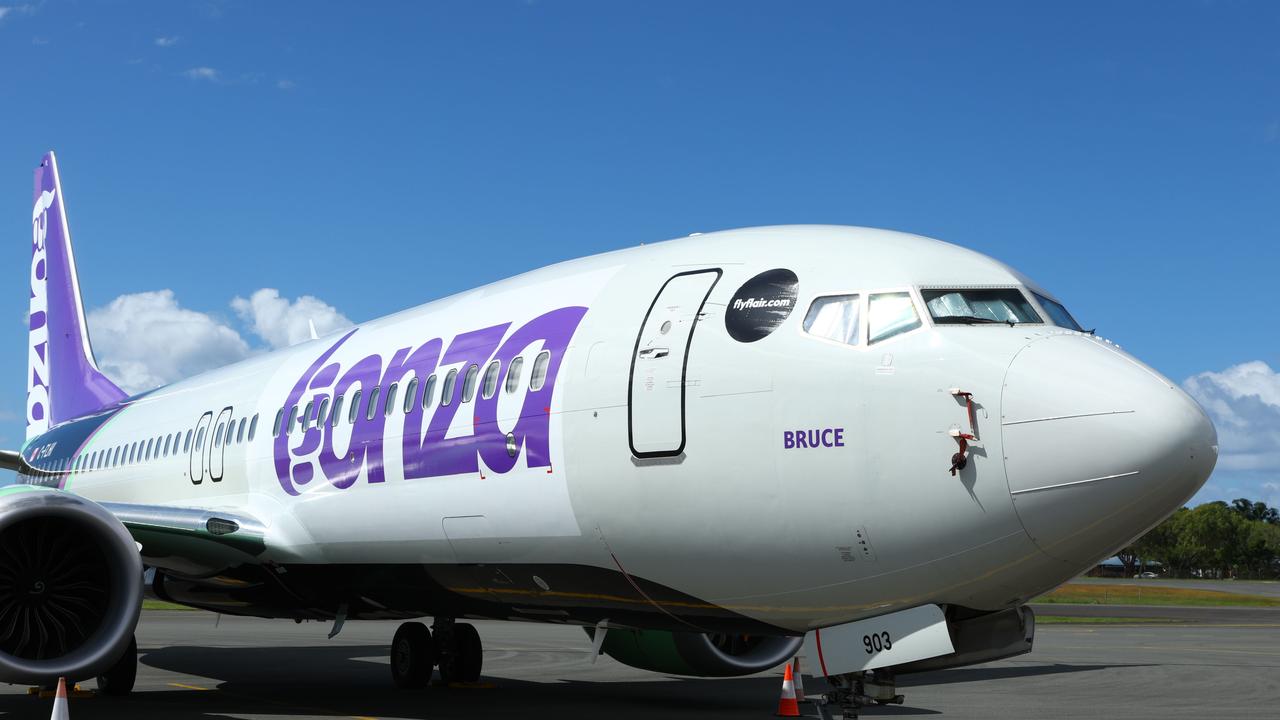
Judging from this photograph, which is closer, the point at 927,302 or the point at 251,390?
the point at 927,302

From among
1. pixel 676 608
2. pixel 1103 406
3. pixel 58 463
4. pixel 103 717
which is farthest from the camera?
pixel 58 463

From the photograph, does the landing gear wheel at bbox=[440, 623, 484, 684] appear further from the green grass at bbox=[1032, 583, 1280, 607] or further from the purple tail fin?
the green grass at bbox=[1032, 583, 1280, 607]

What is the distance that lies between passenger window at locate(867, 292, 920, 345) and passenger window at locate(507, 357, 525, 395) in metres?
3.02

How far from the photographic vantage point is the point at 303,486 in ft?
39.2

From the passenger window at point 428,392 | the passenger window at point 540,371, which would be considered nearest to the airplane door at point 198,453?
the passenger window at point 428,392

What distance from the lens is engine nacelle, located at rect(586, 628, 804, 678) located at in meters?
11.8

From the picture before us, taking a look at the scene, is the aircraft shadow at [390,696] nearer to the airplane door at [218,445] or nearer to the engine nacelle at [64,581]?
the engine nacelle at [64,581]

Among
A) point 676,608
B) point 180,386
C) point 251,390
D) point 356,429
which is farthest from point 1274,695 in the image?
point 180,386

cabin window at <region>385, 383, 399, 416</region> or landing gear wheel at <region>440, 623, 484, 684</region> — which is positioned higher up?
cabin window at <region>385, 383, 399, 416</region>

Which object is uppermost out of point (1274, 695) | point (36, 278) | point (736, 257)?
point (36, 278)

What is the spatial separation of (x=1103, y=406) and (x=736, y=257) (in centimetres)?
291

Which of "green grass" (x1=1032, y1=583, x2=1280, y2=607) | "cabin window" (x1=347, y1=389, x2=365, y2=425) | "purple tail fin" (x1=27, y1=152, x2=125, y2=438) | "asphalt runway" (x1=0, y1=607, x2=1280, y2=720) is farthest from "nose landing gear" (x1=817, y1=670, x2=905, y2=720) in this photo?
"green grass" (x1=1032, y1=583, x2=1280, y2=607)

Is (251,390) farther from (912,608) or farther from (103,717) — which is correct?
(912,608)

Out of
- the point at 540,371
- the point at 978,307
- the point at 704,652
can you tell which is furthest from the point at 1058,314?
the point at 704,652
